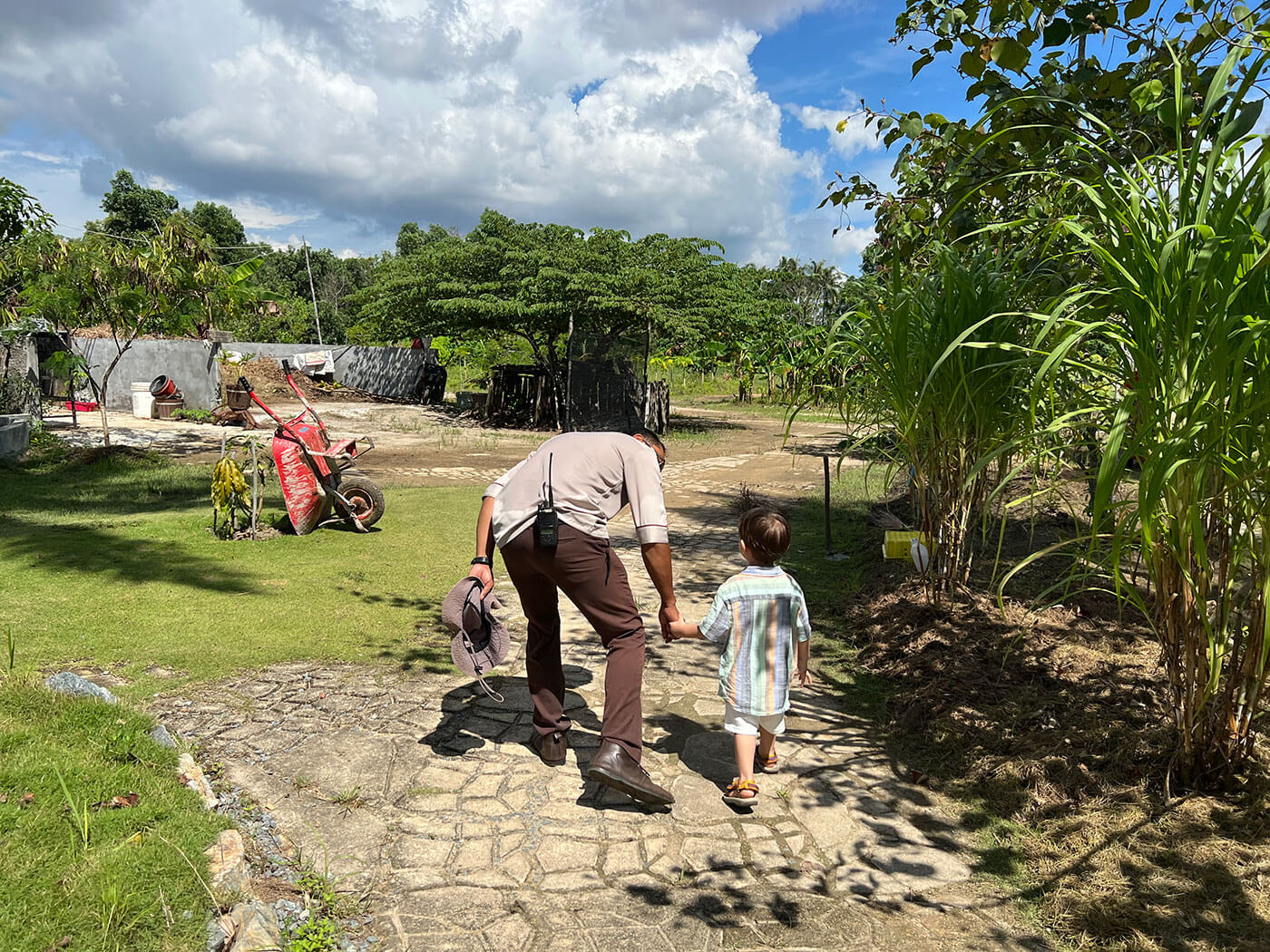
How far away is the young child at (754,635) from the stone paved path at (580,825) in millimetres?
302

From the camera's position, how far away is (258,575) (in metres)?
6.48

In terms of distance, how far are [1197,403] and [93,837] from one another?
362cm

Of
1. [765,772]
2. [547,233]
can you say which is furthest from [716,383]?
[765,772]

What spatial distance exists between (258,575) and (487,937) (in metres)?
4.64

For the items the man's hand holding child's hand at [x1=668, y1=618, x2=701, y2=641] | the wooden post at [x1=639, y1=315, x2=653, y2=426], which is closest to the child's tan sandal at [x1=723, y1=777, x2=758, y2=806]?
the man's hand holding child's hand at [x1=668, y1=618, x2=701, y2=641]

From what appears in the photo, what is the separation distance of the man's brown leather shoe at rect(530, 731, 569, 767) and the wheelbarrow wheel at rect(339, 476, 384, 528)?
4.95 meters

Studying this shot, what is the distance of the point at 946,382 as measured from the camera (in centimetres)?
479

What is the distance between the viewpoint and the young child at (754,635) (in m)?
3.37

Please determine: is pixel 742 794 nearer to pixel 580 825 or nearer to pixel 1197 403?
pixel 580 825

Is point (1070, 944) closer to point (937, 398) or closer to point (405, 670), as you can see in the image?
point (937, 398)

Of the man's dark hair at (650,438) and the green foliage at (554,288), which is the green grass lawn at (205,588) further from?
the green foliage at (554,288)

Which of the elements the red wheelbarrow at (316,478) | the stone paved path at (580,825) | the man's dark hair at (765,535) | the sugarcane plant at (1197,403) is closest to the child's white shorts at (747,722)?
the stone paved path at (580,825)

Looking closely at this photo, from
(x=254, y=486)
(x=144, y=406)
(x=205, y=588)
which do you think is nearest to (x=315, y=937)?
(x=205, y=588)

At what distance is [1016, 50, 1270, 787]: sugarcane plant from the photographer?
7.86 ft
